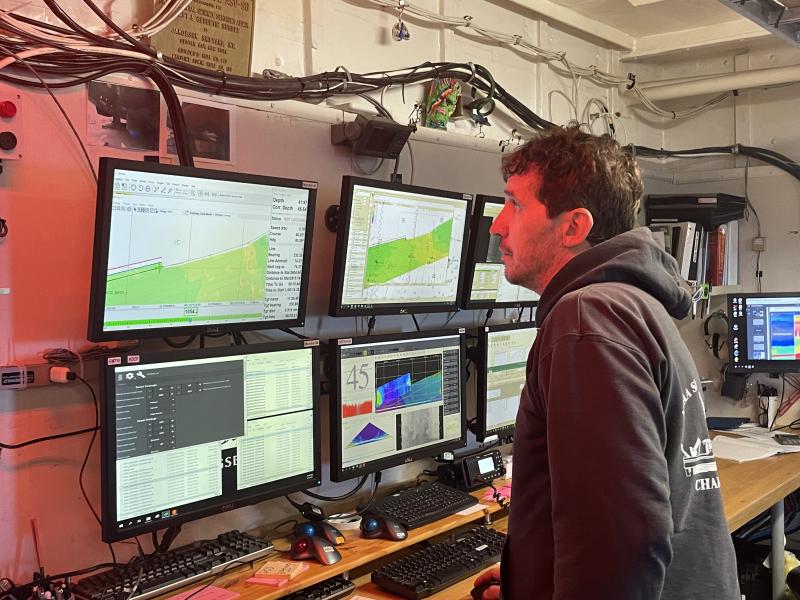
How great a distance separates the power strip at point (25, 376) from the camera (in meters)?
1.53

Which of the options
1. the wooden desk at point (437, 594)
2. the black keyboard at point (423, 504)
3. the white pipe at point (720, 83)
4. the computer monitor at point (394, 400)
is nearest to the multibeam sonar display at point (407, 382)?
the computer monitor at point (394, 400)

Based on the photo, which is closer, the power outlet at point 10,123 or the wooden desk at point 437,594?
the power outlet at point 10,123

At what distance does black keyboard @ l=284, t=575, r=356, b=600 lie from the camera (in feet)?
5.65

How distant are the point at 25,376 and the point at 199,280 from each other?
40 centimetres

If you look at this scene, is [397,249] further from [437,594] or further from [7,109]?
[7,109]

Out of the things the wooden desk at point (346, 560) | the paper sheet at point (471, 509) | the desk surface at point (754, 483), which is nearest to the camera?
the wooden desk at point (346, 560)

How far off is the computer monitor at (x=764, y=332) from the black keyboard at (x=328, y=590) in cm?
266

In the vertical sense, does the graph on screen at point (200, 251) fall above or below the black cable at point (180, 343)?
above

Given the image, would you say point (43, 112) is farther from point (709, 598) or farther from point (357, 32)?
point (709, 598)

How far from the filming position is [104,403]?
153 centimetres

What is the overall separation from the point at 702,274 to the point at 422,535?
240cm

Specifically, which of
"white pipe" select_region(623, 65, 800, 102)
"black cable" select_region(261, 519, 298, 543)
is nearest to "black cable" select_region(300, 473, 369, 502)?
"black cable" select_region(261, 519, 298, 543)

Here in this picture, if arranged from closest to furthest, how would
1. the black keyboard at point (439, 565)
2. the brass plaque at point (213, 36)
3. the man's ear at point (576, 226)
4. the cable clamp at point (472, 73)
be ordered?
the man's ear at point (576, 226)
the black keyboard at point (439, 565)
the brass plaque at point (213, 36)
the cable clamp at point (472, 73)

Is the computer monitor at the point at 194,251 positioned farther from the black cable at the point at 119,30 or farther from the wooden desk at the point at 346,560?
the wooden desk at the point at 346,560
